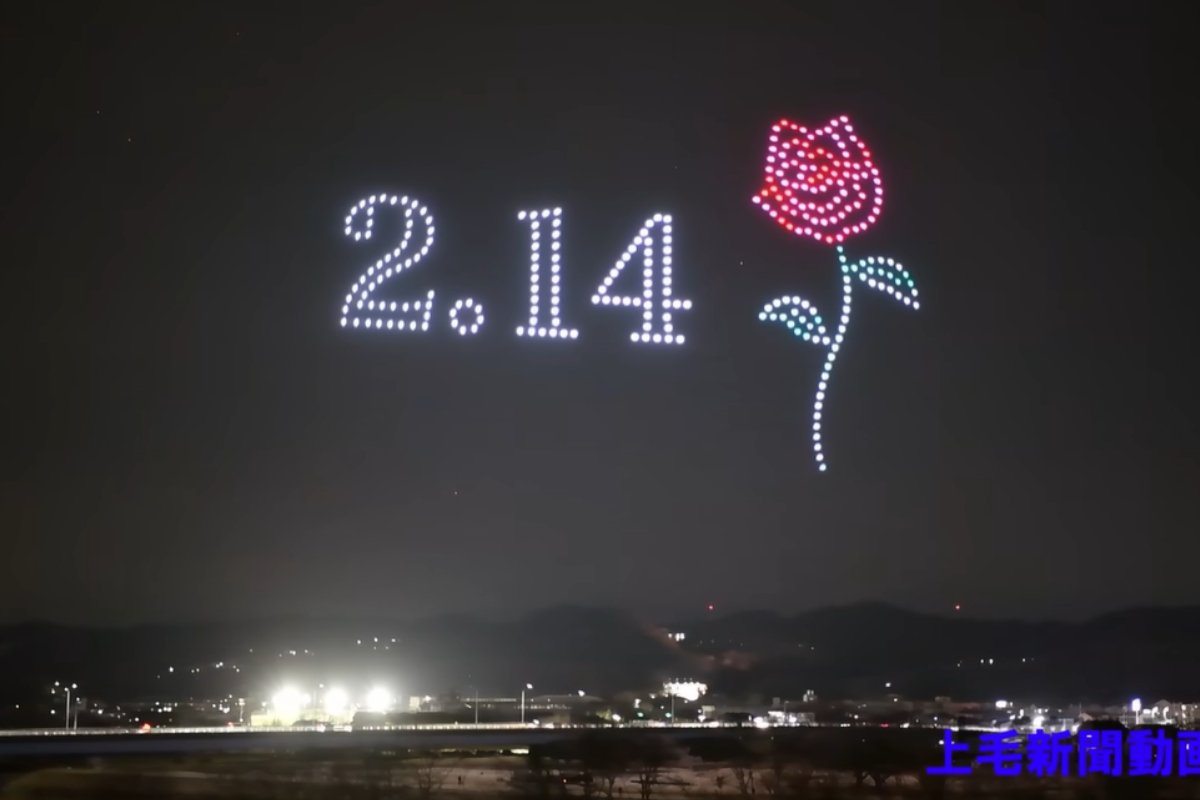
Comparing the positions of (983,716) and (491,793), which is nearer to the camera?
(491,793)

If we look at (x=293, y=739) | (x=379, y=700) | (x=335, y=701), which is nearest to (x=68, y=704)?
(x=335, y=701)

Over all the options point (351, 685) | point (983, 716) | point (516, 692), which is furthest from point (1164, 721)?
point (351, 685)

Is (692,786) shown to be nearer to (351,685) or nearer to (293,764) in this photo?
(293,764)

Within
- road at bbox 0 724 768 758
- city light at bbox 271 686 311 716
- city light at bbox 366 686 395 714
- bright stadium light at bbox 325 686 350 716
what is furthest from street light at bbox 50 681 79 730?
city light at bbox 366 686 395 714

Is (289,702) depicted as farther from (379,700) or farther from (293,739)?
(293,739)

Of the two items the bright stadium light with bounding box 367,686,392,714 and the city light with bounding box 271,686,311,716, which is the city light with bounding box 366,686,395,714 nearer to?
the bright stadium light with bounding box 367,686,392,714

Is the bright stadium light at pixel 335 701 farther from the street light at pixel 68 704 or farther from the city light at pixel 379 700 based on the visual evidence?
the street light at pixel 68 704
